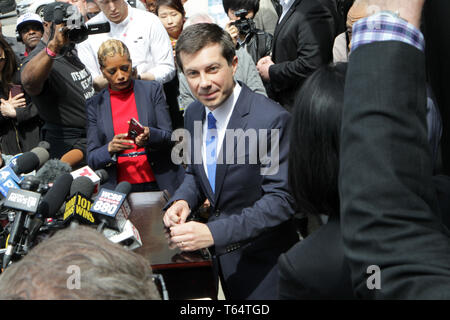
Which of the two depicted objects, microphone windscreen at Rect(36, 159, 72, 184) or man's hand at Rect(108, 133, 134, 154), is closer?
microphone windscreen at Rect(36, 159, 72, 184)

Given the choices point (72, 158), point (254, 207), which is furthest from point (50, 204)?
point (72, 158)

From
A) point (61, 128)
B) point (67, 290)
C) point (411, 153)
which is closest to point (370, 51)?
point (411, 153)

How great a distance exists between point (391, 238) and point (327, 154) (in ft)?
2.03

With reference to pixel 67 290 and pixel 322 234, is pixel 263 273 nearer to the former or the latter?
pixel 322 234

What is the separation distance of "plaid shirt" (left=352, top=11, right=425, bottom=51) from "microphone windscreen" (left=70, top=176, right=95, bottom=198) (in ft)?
5.41

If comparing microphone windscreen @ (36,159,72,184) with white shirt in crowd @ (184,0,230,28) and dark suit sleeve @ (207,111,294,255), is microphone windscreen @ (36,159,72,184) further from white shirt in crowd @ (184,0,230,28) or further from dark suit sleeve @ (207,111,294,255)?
white shirt in crowd @ (184,0,230,28)

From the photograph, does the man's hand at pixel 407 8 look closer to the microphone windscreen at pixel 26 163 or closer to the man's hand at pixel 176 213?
the man's hand at pixel 176 213

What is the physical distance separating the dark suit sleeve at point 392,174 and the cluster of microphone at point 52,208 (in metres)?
1.33

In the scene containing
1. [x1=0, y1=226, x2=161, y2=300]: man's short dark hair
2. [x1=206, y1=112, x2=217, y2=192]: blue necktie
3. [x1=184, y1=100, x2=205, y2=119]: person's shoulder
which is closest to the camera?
[x1=0, y1=226, x2=161, y2=300]: man's short dark hair

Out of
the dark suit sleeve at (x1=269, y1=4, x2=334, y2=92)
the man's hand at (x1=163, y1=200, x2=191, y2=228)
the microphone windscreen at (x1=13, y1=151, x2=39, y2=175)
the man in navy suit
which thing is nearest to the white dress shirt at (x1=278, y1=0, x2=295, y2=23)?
the dark suit sleeve at (x1=269, y1=4, x2=334, y2=92)

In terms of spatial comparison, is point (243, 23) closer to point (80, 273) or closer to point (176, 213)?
point (176, 213)

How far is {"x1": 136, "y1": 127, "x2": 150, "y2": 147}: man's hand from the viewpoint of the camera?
296 centimetres

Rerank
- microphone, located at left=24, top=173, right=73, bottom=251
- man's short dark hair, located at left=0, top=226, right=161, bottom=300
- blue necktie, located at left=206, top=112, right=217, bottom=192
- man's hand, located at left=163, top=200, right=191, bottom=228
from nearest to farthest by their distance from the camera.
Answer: man's short dark hair, located at left=0, top=226, right=161, bottom=300
microphone, located at left=24, top=173, right=73, bottom=251
man's hand, located at left=163, top=200, right=191, bottom=228
blue necktie, located at left=206, top=112, right=217, bottom=192

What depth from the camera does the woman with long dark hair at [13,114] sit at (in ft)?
12.9
